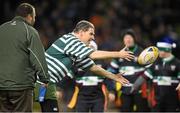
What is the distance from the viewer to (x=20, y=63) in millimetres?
9336

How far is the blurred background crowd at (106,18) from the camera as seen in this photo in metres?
18.7

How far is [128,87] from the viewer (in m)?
12.9

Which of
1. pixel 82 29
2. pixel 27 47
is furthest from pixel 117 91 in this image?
pixel 27 47

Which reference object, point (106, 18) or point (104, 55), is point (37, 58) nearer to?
point (104, 55)

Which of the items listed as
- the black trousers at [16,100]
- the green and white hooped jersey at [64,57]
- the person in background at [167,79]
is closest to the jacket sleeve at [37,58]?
the black trousers at [16,100]

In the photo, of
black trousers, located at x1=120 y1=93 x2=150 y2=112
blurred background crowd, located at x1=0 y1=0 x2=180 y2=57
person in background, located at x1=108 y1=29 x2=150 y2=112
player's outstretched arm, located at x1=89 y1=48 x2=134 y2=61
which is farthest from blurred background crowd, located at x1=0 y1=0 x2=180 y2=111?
player's outstretched arm, located at x1=89 y1=48 x2=134 y2=61

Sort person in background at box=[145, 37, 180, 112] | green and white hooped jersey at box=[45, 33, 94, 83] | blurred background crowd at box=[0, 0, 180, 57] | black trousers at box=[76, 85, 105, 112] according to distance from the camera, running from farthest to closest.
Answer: blurred background crowd at box=[0, 0, 180, 57] → person in background at box=[145, 37, 180, 112] → black trousers at box=[76, 85, 105, 112] → green and white hooped jersey at box=[45, 33, 94, 83]

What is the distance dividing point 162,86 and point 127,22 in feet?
21.8

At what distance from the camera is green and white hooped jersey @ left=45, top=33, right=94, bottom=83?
9775 millimetres

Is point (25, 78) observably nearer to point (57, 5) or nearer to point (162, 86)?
point (162, 86)

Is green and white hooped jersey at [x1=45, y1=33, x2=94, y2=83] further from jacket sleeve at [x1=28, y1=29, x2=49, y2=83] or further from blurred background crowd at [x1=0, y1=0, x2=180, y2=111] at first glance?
blurred background crowd at [x1=0, y1=0, x2=180, y2=111]

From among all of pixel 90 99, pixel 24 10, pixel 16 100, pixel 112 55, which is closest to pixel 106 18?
pixel 90 99

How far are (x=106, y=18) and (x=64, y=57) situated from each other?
30.3ft

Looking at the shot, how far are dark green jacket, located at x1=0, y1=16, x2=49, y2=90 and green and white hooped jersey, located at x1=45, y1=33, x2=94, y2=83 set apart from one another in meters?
0.60
